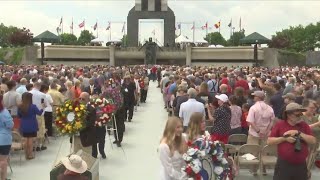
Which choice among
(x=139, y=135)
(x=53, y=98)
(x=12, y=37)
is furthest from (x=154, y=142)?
(x=12, y=37)

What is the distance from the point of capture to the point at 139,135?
719 inches

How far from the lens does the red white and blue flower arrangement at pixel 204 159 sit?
6848mm

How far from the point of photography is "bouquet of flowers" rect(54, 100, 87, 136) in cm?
1141

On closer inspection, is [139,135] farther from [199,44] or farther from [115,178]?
[199,44]

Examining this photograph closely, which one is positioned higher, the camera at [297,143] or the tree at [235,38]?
the tree at [235,38]

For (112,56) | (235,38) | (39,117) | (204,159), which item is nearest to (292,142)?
(204,159)

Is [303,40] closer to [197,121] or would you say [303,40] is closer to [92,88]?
[92,88]

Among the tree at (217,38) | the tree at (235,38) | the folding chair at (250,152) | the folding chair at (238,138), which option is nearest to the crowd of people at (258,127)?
the folding chair at (238,138)

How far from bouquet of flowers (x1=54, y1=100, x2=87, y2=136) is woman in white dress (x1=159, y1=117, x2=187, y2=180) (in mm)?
4631

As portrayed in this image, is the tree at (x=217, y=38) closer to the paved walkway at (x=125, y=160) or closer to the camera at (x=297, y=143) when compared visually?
the paved walkway at (x=125, y=160)

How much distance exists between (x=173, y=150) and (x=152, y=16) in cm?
7969

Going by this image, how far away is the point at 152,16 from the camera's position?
282ft

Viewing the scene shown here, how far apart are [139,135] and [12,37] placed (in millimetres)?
91307

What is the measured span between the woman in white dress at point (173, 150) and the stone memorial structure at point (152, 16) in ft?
256
